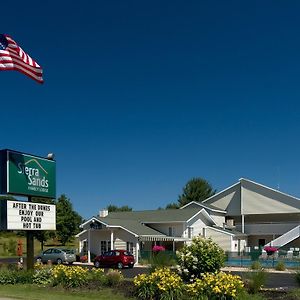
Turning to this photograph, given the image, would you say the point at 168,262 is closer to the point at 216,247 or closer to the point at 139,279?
the point at 216,247

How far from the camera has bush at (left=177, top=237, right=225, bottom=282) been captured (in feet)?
61.9

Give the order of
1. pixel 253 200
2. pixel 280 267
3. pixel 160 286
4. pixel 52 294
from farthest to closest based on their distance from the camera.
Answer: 1. pixel 253 200
2. pixel 280 267
3. pixel 52 294
4. pixel 160 286

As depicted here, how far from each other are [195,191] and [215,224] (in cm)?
4530

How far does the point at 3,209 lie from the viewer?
2252 centimetres

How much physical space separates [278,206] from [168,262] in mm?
45210

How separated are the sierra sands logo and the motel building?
26.5 metres

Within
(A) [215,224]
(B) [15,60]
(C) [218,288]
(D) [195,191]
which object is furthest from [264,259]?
(D) [195,191]

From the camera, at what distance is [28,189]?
24016 mm

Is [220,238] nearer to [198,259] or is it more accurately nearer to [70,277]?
[70,277]

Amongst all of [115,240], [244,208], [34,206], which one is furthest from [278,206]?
[34,206]

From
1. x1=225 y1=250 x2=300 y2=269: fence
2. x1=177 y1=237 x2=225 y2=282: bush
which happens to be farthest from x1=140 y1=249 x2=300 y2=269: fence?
x1=177 y1=237 x2=225 y2=282: bush

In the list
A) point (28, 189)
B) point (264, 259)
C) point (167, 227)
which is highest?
point (28, 189)

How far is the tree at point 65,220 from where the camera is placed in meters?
78.3

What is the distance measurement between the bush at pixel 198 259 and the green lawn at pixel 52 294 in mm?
2487
